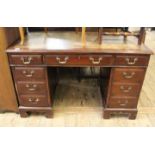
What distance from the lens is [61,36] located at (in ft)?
6.15

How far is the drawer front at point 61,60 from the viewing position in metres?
1.51

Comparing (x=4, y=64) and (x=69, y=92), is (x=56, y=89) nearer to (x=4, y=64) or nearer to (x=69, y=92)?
(x=69, y=92)

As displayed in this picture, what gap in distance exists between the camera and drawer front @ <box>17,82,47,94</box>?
1.68 meters

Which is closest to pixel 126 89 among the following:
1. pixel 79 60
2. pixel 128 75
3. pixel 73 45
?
pixel 128 75

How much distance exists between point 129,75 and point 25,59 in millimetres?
949

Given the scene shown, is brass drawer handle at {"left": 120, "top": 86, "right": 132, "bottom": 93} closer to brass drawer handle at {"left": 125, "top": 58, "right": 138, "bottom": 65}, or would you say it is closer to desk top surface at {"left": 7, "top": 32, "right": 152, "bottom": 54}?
brass drawer handle at {"left": 125, "top": 58, "right": 138, "bottom": 65}

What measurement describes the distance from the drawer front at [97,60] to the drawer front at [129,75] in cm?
12

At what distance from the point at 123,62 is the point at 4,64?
107 cm

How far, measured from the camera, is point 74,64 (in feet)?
5.07

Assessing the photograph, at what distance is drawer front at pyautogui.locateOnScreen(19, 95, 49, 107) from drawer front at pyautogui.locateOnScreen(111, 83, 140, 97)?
698 mm

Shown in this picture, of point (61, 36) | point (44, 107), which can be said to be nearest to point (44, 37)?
point (61, 36)

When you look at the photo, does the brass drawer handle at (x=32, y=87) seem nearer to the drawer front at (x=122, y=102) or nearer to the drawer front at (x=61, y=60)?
the drawer front at (x=61, y=60)

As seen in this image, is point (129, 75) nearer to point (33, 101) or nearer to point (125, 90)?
point (125, 90)

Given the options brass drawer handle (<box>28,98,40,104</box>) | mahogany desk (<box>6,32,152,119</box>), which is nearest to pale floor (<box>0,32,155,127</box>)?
mahogany desk (<box>6,32,152,119</box>)
